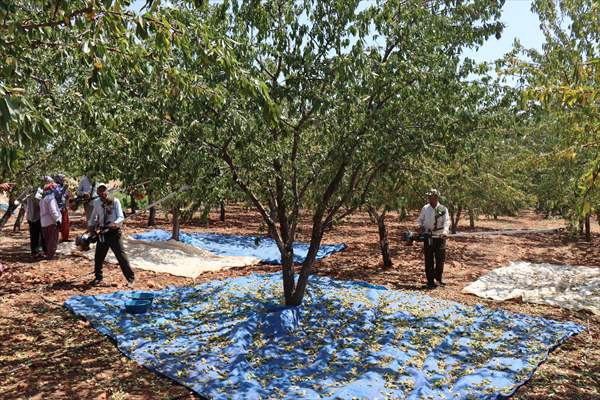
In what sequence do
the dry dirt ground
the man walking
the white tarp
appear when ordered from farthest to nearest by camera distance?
the man walking, the white tarp, the dry dirt ground

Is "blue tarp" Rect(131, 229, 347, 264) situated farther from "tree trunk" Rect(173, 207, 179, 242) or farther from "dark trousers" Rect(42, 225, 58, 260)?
"dark trousers" Rect(42, 225, 58, 260)

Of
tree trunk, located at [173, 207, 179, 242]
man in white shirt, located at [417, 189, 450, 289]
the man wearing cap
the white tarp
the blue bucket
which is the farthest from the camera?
tree trunk, located at [173, 207, 179, 242]

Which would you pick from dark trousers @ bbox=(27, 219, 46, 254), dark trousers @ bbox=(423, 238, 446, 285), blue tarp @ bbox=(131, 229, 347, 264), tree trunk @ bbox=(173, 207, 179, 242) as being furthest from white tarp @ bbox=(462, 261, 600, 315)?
dark trousers @ bbox=(27, 219, 46, 254)

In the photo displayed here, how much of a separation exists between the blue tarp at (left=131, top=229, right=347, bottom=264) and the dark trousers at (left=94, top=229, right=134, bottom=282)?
330cm

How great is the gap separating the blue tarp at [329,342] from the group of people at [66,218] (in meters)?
1.15

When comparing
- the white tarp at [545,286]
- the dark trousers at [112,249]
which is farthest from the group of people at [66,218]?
the white tarp at [545,286]

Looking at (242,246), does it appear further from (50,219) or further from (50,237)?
(50,219)

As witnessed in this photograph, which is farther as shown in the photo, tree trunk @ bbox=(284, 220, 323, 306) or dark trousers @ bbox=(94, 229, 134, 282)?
dark trousers @ bbox=(94, 229, 134, 282)

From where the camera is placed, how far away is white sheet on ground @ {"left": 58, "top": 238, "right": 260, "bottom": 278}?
28.0 ft

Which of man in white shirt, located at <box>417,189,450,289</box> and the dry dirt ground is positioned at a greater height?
man in white shirt, located at <box>417,189,450,289</box>

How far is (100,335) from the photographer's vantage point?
496 centimetres

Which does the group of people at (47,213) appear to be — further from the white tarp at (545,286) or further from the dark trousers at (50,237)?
the white tarp at (545,286)

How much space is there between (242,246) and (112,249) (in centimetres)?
486

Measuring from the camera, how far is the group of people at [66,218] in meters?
7.08
